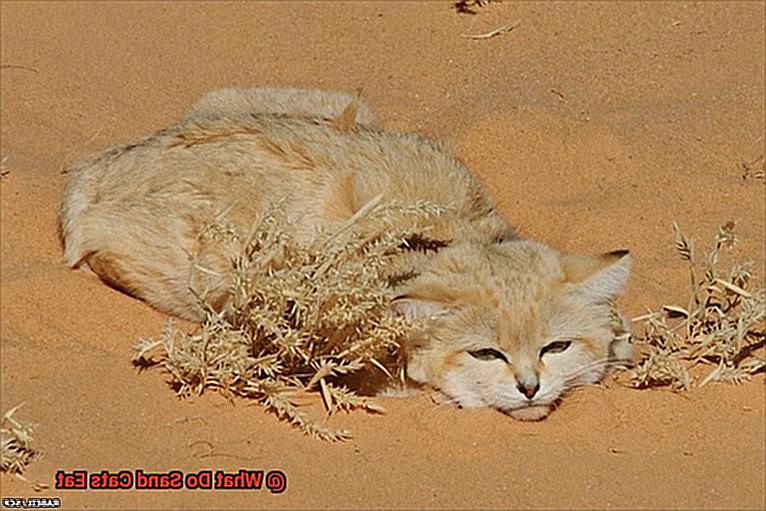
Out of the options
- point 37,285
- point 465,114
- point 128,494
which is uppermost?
point 465,114

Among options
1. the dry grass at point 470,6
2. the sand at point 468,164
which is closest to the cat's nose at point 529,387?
the sand at point 468,164

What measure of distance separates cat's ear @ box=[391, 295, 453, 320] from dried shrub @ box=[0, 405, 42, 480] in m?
1.33

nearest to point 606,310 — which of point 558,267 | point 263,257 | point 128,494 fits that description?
point 558,267

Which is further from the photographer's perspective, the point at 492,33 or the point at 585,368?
the point at 492,33

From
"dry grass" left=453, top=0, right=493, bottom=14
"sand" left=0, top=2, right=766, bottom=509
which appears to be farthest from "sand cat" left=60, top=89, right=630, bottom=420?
"dry grass" left=453, top=0, right=493, bottom=14

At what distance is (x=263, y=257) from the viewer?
181 inches

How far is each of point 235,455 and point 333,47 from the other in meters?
3.82

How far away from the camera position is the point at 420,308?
15.3 ft

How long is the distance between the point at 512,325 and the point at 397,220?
2.30 feet

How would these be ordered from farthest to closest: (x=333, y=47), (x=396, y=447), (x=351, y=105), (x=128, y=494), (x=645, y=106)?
(x=333, y=47), (x=645, y=106), (x=351, y=105), (x=396, y=447), (x=128, y=494)

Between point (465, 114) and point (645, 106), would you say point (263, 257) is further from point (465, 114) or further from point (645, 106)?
point (645, 106)

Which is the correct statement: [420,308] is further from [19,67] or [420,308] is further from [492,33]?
[19,67]

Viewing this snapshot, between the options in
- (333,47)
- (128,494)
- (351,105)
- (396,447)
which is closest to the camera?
(128,494)

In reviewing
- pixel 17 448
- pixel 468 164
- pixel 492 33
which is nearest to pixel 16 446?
pixel 17 448
